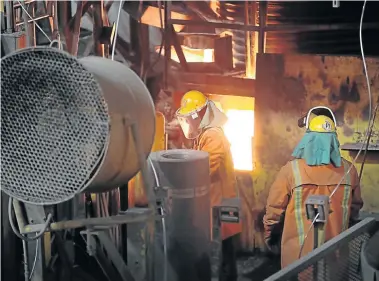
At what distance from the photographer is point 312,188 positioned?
4090 millimetres

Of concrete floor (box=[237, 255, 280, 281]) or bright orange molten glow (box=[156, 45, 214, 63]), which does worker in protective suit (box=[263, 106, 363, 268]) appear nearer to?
concrete floor (box=[237, 255, 280, 281])

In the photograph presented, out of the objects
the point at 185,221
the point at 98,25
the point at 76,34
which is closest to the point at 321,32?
the point at 98,25

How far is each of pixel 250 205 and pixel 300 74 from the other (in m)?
1.32

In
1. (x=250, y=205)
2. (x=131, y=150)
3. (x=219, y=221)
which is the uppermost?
(x=131, y=150)

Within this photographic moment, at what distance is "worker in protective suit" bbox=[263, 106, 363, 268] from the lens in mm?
4066

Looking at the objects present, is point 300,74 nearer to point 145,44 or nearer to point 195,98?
point 195,98

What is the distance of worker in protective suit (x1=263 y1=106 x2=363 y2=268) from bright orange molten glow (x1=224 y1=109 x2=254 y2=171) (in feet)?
6.23

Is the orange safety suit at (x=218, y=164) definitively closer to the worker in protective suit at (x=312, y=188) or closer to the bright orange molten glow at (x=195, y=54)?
the worker in protective suit at (x=312, y=188)

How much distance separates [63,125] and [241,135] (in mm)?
4043

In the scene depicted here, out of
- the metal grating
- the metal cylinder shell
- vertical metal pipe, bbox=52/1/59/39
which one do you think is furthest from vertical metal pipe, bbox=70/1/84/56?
the metal grating

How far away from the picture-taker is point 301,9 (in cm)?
572

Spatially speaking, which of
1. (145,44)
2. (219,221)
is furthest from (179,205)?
(145,44)

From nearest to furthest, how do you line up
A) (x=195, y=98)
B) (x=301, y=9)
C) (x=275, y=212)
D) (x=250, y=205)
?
(x=275, y=212) < (x=195, y=98) < (x=301, y=9) < (x=250, y=205)

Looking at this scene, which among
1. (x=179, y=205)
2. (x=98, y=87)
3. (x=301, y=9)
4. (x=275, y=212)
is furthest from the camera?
(x=301, y=9)
